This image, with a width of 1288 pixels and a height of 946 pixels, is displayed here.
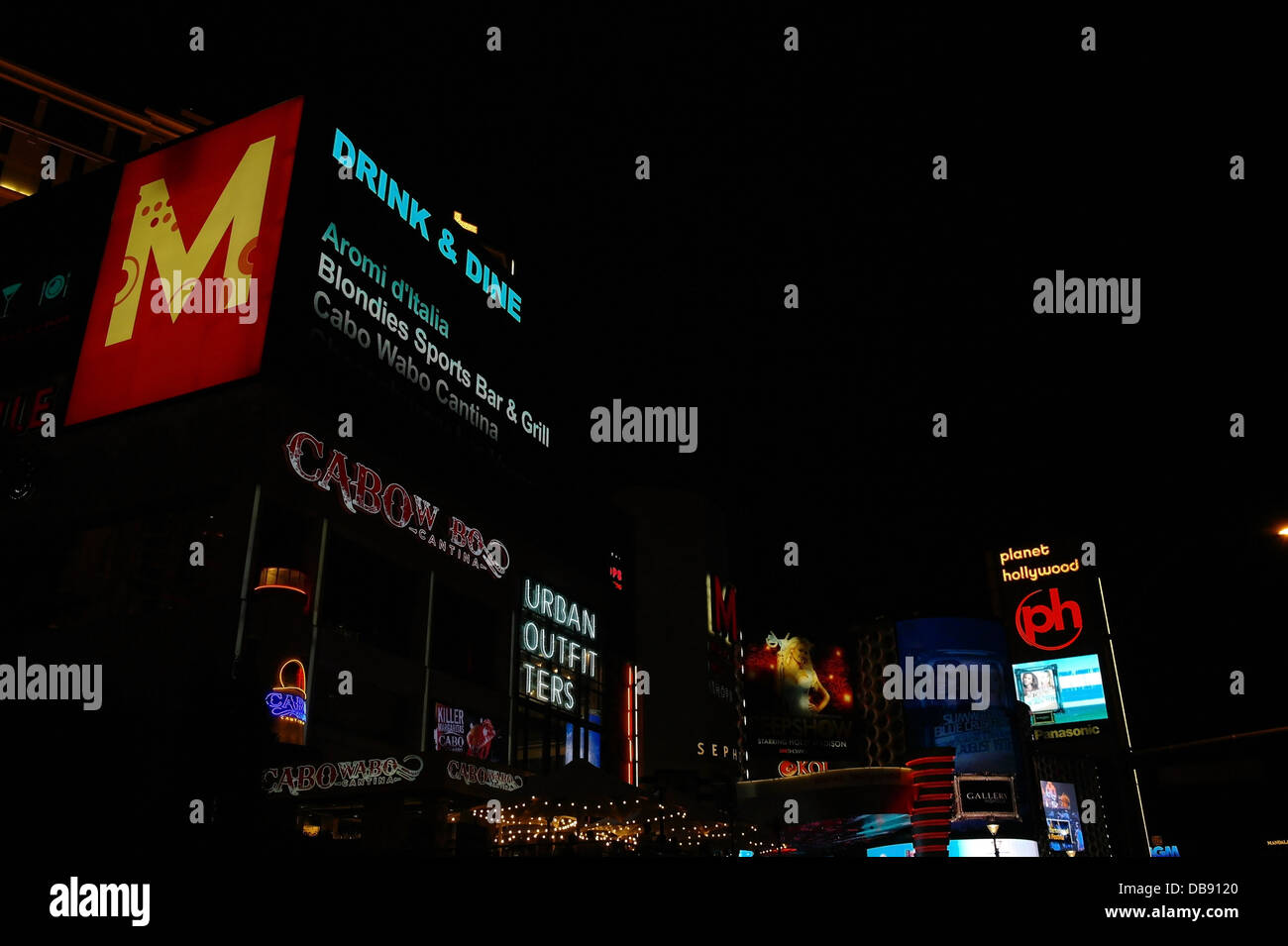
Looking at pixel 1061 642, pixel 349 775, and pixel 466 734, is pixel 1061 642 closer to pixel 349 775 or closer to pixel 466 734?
pixel 466 734

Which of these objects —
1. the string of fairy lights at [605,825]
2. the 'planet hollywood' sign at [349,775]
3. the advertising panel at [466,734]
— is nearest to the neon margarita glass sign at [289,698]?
the 'planet hollywood' sign at [349,775]

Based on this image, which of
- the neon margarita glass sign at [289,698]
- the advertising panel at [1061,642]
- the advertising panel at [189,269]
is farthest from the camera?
the advertising panel at [1061,642]

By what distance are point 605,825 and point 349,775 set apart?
6244mm

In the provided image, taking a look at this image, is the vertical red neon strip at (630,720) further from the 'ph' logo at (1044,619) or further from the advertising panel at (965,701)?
the 'ph' logo at (1044,619)

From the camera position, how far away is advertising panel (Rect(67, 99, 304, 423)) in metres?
26.3

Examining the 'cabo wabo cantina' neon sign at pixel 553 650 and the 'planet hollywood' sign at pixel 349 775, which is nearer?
the 'planet hollywood' sign at pixel 349 775

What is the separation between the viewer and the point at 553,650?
1486 inches

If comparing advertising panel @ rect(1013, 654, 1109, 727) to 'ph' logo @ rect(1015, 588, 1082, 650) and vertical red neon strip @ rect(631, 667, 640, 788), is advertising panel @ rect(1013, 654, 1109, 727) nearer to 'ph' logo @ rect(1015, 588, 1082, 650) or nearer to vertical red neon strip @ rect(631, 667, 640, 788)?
'ph' logo @ rect(1015, 588, 1082, 650)

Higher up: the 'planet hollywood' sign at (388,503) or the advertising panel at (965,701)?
the 'planet hollywood' sign at (388,503)

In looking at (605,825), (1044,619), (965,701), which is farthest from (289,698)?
(1044,619)

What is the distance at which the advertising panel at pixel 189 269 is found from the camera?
26328mm

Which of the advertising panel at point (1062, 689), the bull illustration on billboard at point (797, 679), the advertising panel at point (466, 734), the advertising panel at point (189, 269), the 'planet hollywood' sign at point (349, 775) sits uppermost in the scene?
the advertising panel at point (189, 269)

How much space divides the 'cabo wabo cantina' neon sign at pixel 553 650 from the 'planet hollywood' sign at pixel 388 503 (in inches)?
112
